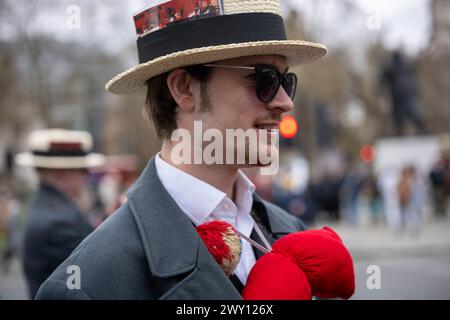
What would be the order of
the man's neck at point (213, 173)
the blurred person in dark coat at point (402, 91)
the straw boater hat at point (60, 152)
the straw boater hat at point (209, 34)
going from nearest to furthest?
1. the straw boater hat at point (209, 34)
2. the man's neck at point (213, 173)
3. the straw boater hat at point (60, 152)
4. the blurred person in dark coat at point (402, 91)

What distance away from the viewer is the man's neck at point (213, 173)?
2295mm

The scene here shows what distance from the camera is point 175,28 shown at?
7.32 feet

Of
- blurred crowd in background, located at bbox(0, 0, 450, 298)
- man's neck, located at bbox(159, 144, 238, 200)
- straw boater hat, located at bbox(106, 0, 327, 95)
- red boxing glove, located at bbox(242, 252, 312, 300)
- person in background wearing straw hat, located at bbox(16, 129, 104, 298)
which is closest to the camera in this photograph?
red boxing glove, located at bbox(242, 252, 312, 300)

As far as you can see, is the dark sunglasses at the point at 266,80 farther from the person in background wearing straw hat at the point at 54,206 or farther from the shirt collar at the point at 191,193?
the person in background wearing straw hat at the point at 54,206

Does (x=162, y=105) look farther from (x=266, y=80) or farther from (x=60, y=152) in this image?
(x=60, y=152)

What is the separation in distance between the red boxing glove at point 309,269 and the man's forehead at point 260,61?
608 mm

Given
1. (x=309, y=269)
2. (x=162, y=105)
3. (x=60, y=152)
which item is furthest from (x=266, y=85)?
(x=60, y=152)

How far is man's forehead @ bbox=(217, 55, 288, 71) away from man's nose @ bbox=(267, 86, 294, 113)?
0.10 metres

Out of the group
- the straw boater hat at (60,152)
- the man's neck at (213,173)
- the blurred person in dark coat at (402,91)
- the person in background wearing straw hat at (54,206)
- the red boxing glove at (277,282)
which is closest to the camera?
the red boxing glove at (277,282)

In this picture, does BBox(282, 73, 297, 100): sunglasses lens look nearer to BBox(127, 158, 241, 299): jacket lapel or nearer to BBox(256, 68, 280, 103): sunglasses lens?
BBox(256, 68, 280, 103): sunglasses lens

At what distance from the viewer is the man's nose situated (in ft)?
7.37

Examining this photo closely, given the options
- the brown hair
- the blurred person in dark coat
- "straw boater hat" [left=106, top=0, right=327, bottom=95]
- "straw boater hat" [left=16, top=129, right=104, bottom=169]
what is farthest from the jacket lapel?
the blurred person in dark coat

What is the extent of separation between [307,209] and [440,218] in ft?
27.8

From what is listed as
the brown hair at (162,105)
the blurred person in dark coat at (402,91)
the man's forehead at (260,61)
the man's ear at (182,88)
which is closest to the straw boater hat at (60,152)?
the brown hair at (162,105)
